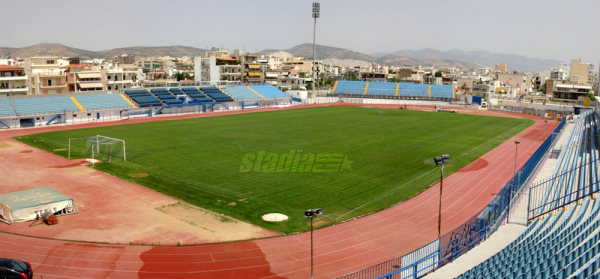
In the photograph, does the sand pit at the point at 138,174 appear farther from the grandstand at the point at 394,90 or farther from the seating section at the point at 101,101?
the grandstand at the point at 394,90

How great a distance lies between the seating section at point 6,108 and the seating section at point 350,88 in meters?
69.5

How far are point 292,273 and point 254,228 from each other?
4722 millimetres

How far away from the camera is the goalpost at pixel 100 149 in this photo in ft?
118

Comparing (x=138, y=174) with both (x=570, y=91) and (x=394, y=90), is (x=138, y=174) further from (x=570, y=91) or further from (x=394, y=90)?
(x=570, y=91)

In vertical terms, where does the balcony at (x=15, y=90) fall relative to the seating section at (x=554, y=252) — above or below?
above

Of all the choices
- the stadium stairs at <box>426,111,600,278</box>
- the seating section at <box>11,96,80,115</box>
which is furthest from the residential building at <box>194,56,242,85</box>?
the stadium stairs at <box>426,111,600,278</box>

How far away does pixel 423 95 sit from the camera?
100812 mm

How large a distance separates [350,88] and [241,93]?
33.2 m

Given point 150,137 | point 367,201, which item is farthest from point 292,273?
point 150,137

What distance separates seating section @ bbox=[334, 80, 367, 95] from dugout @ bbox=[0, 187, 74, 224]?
87223mm

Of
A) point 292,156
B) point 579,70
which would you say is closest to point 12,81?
point 292,156

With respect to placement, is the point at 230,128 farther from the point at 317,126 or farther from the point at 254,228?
the point at 254,228

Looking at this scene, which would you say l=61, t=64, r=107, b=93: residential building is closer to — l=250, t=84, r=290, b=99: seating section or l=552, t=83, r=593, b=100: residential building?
l=250, t=84, r=290, b=99: seating section

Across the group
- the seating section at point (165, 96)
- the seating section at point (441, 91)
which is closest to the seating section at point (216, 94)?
the seating section at point (165, 96)
